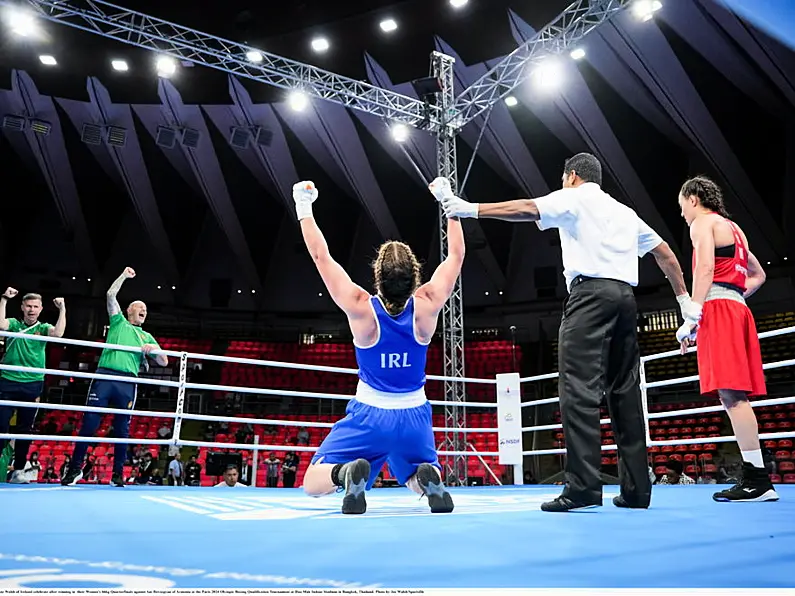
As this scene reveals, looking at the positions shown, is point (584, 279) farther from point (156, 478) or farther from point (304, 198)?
point (156, 478)

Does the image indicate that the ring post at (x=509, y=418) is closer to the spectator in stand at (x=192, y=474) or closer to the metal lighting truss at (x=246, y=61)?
the metal lighting truss at (x=246, y=61)

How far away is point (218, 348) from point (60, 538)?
14.7 meters

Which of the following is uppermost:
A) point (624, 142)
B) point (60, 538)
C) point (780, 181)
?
point (624, 142)

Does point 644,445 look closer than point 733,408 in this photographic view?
Yes

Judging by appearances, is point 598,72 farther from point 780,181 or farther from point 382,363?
point 382,363

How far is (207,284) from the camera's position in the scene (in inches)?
669

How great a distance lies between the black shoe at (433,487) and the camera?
1985 millimetres

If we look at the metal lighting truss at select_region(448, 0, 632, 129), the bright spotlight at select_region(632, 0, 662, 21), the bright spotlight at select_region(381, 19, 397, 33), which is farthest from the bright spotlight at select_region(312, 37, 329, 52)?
the bright spotlight at select_region(632, 0, 662, 21)

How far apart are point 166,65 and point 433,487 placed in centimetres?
911

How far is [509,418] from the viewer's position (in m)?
4.76

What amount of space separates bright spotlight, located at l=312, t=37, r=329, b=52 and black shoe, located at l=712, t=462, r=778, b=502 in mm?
8471

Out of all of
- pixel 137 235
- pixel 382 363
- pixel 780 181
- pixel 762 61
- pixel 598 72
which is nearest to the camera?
pixel 382 363

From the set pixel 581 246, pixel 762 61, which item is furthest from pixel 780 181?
pixel 581 246

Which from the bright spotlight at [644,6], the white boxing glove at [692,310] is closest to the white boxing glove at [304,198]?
the white boxing glove at [692,310]
